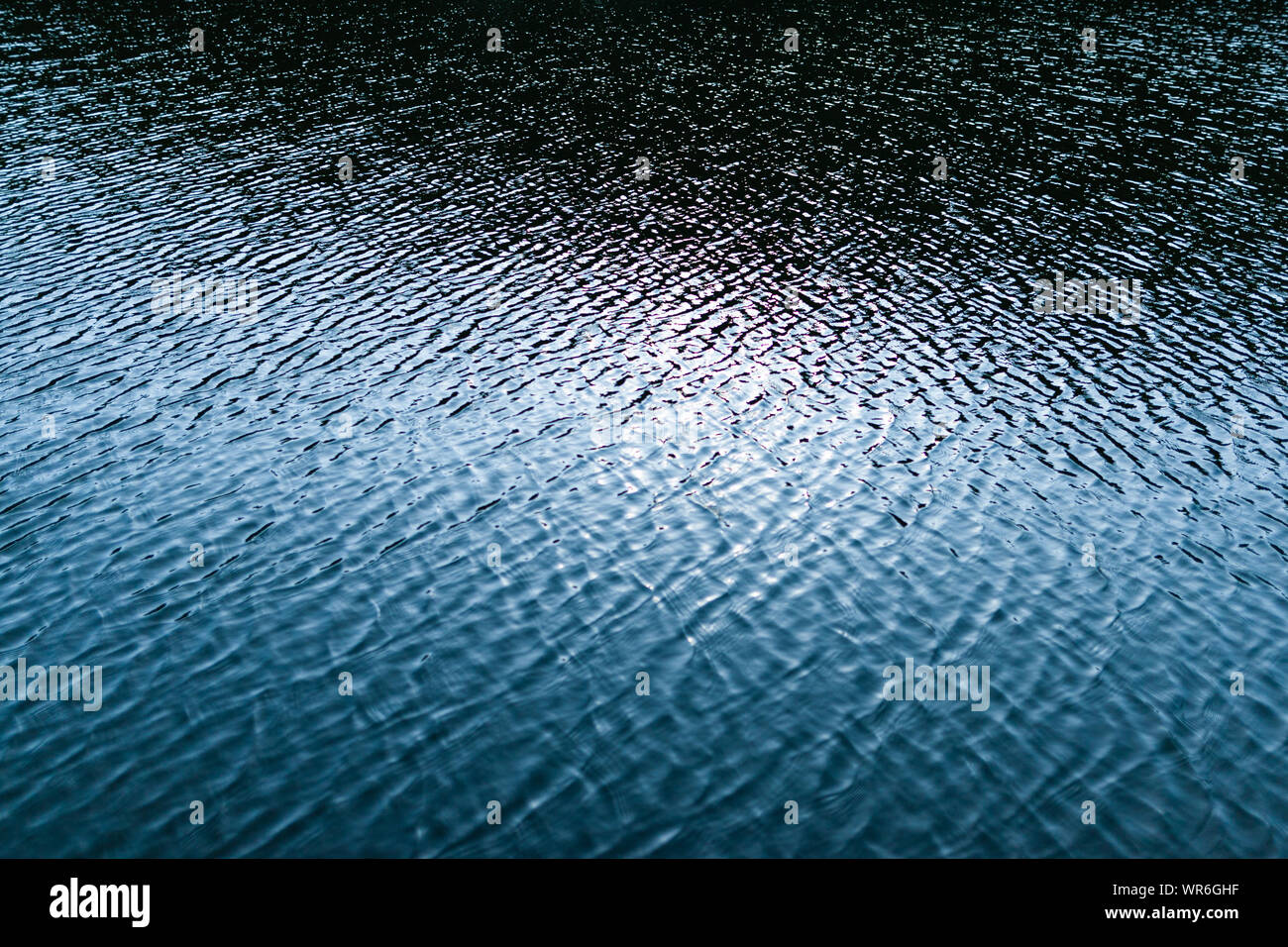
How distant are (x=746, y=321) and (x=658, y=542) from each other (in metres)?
22.4

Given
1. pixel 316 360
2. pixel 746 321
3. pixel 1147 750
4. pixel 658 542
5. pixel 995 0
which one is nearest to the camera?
pixel 1147 750

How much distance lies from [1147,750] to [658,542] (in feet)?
58.6

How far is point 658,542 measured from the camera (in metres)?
44.7

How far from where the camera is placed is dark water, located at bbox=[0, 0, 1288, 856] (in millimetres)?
33312

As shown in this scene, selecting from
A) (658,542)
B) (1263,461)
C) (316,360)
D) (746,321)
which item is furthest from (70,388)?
(1263,461)

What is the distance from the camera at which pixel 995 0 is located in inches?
5320

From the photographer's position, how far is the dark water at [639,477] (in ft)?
109

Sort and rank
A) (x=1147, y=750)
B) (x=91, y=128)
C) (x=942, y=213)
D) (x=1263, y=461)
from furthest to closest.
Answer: (x=91, y=128) → (x=942, y=213) → (x=1263, y=461) → (x=1147, y=750)

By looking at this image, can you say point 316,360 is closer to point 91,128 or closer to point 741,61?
point 91,128

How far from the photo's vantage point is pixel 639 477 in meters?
49.1
